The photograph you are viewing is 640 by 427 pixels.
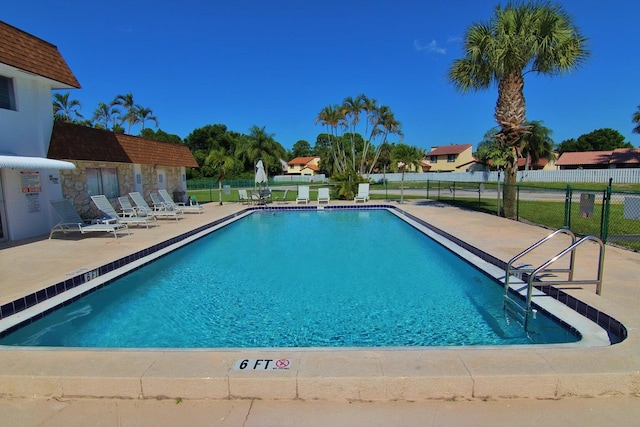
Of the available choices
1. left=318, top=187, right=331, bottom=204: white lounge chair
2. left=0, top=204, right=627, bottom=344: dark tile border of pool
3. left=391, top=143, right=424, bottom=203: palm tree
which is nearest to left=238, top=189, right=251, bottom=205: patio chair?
left=318, top=187, right=331, bottom=204: white lounge chair

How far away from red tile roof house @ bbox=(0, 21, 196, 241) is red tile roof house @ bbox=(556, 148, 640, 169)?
54161 millimetres

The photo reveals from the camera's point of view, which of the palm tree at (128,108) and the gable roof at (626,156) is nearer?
the gable roof at (626,156)

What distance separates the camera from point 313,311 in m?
5.32

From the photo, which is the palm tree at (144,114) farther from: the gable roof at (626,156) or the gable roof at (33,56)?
the gable roof at (626,156)

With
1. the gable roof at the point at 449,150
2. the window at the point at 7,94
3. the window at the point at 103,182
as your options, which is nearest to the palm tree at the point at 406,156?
the gable roof at the point at 449,150

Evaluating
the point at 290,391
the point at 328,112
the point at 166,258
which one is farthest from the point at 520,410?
the point at 328,112

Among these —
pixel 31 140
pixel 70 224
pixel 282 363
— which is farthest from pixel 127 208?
pixel 282 363

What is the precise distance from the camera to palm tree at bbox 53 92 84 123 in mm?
40062

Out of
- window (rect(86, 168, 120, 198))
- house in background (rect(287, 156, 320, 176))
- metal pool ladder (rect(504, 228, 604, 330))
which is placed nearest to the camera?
metal pool ladder (rect(504, 228, 604, 330))

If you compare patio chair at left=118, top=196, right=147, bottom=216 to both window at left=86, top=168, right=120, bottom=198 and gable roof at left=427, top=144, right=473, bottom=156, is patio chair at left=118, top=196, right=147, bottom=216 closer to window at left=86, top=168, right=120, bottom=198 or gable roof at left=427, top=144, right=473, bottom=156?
window at left=86, top=168, right=120, bottom=198

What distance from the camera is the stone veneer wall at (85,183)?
1145 cm

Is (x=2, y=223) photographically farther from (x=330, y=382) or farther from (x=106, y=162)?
(x=330, y=382)

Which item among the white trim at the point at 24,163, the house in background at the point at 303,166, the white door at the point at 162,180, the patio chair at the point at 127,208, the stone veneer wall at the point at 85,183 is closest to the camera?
the white trim at the point at 24,163

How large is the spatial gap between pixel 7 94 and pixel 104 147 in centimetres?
384
